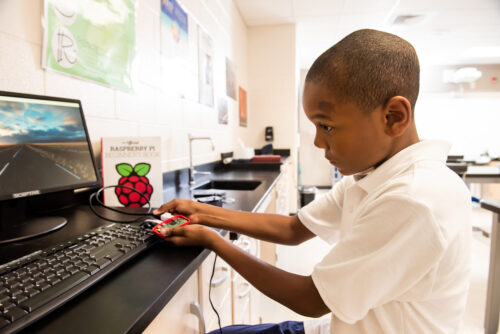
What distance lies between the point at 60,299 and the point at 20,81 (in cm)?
71

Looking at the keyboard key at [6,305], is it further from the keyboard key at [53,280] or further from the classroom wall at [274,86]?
the classroom wall at [274,86]

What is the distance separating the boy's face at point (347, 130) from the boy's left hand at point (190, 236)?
343mm

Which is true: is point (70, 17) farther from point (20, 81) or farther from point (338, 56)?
point (338, 56)

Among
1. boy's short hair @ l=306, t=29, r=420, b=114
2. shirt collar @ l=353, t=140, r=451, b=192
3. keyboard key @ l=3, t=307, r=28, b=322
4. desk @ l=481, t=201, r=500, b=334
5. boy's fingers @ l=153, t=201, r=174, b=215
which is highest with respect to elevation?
boy's short hair @ l=306, t=29, r=420, b=114

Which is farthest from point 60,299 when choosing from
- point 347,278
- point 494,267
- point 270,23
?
point 270,23

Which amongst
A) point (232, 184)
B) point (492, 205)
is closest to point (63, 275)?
point (232, 184)

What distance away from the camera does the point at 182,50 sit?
1779 mm

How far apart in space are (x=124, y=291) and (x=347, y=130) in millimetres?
509

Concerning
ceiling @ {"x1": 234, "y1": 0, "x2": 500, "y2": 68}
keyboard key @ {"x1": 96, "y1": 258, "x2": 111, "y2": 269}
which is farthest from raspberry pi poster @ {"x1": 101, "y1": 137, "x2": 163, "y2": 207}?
ceiling @ {"x1": 234, "y1": 0, "x2": 500, "y2": 68}

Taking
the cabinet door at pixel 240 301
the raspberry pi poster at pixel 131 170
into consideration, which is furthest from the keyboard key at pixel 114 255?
the cabinet door at pixel 240 301

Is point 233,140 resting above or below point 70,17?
below

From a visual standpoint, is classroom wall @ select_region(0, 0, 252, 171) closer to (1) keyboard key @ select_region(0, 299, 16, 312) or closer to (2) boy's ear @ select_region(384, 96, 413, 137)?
(1) keyboard key @ select_region(0, 299, 16, 312)

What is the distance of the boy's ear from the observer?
1.83 ft

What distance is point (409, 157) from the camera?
22.8 inches
